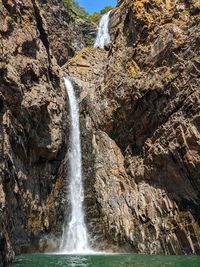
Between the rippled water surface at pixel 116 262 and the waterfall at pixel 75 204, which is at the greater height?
the waterfall at pixel 75 204

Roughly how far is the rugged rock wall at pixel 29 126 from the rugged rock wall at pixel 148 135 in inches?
131

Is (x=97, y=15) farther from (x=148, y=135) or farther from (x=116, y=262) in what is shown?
(x=116, y=262)

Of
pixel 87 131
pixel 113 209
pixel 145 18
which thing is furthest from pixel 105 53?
pixel 113 209

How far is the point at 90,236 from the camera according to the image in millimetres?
29875

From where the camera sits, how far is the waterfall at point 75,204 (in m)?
29.6

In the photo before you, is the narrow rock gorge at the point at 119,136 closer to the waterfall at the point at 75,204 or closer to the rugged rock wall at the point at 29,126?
the rugged rock wall at the point at 29,126

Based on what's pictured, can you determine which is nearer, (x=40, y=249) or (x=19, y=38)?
(x=40, y=249)

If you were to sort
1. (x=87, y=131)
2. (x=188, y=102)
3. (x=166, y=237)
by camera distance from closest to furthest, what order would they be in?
1. (x=166, y=237)
2. (x=188, y=102)
3. (x=87, y=131)

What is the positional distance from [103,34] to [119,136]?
32.2 metres

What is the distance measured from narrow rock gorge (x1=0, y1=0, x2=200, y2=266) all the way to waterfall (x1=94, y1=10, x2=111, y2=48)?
22.5 meters

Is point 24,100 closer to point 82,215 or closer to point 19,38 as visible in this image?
point 19,38

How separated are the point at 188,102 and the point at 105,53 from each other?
25.6 metres

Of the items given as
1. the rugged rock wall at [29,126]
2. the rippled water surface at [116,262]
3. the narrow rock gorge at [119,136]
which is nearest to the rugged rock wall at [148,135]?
the narrow rock gorge at [119,136]

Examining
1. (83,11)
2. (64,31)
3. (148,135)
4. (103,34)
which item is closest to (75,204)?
(148,135)
